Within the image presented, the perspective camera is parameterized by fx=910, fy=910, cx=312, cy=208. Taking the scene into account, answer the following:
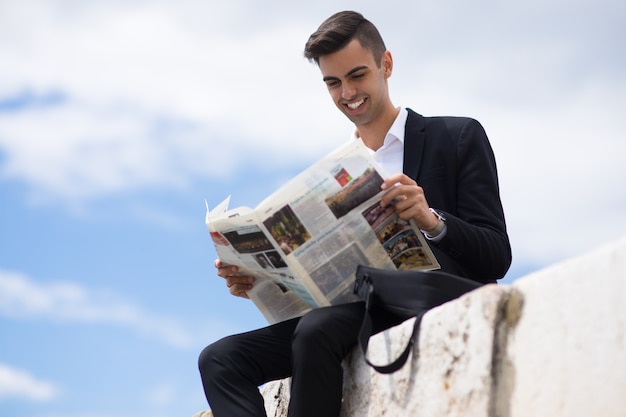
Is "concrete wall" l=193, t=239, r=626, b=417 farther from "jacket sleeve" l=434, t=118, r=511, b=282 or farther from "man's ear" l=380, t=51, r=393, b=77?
"man's ear" l=380, t=51, r=393, b=77

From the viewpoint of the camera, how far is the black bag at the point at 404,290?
2.45 metres

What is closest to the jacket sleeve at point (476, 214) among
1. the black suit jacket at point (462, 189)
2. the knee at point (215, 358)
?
the black suit jacket at point (462, 189)

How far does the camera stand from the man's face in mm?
3131

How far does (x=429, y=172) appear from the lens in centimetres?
296

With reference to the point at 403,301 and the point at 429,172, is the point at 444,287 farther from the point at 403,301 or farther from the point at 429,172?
the point at 429,172

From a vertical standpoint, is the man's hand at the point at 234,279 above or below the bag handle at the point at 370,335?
above

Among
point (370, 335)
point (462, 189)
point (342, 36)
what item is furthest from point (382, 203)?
point (342, 36)

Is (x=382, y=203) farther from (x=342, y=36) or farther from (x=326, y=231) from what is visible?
(x=342, y=36)

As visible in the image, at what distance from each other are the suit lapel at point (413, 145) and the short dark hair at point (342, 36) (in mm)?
286

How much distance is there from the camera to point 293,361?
100 inches

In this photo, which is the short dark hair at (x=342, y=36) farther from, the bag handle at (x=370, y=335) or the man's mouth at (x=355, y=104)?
the bag handle at (x=370, y=335)

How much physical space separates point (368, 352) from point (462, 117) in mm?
973

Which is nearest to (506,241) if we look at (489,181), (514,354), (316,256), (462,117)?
(489,181)

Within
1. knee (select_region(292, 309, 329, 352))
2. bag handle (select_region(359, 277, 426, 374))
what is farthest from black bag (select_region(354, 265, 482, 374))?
knee (select_region(292, 309, 329, 352))
